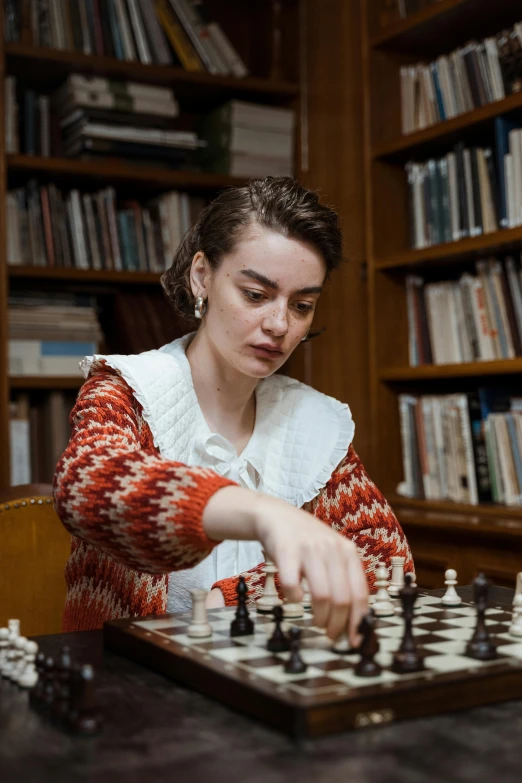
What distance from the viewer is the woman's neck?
1.80 meters

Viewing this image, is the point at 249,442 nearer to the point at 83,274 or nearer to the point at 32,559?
the point at 32,559

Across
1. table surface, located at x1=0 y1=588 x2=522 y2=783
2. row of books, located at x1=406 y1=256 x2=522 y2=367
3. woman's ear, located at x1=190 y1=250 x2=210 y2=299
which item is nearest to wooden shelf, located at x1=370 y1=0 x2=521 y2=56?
row of books, located at x1=406 y1=256 x2=522 y2=367

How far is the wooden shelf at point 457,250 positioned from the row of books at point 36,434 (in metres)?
1.17

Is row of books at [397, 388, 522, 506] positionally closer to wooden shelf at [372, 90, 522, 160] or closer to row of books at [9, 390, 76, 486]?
wooden shelf at [372, 90, 522, 160]

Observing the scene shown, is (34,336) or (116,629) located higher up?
(34,336)

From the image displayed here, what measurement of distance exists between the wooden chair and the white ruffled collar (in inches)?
13.2

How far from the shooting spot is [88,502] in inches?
45.1

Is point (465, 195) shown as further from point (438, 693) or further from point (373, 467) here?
point (438, 693)

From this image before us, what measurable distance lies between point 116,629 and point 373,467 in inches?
80.7

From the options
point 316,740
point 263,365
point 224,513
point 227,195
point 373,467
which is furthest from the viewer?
point 373,467

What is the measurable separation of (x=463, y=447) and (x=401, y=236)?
0.75 metres

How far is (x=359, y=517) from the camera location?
1.75 meters

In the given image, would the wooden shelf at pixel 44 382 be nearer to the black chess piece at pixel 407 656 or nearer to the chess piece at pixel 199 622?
the chess piece at pixel 199 622

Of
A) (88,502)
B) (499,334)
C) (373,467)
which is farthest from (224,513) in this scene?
(373,467)
